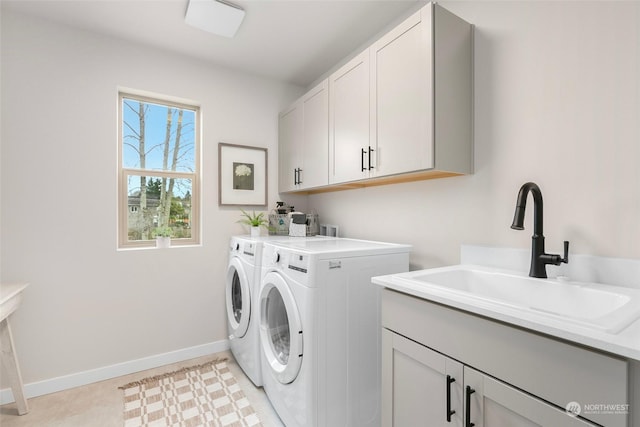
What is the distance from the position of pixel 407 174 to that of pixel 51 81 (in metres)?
2.54

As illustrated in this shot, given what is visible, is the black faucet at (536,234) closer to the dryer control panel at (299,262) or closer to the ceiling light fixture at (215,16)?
the dryer control panel at (299,262)

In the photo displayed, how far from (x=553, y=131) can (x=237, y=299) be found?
236cm

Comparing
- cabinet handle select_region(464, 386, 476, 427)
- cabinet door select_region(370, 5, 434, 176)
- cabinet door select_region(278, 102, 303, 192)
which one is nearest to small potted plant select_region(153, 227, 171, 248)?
cabinet door select_region(278, 102, 303, 192)

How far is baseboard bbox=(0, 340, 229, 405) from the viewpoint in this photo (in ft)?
6.58

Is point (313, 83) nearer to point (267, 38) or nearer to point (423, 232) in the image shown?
point (267, 38)

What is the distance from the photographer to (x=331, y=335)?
4.85ft

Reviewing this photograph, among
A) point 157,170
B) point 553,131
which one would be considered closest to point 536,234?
point 553,131

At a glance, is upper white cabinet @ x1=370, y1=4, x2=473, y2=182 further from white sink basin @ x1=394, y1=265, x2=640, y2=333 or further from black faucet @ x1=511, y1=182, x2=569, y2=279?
white sink basin @ x1=394, y1=265, x2=640, y2=333

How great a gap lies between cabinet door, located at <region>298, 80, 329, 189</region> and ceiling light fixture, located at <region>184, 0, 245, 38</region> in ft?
2.40

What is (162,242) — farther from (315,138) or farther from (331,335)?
(331,335)

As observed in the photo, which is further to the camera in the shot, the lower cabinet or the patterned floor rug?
the patterned floor rug

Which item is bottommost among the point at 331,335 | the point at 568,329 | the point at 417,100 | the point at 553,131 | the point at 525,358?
the point at 331,335

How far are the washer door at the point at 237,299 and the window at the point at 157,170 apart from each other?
53 centimetres

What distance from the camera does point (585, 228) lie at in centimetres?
118
